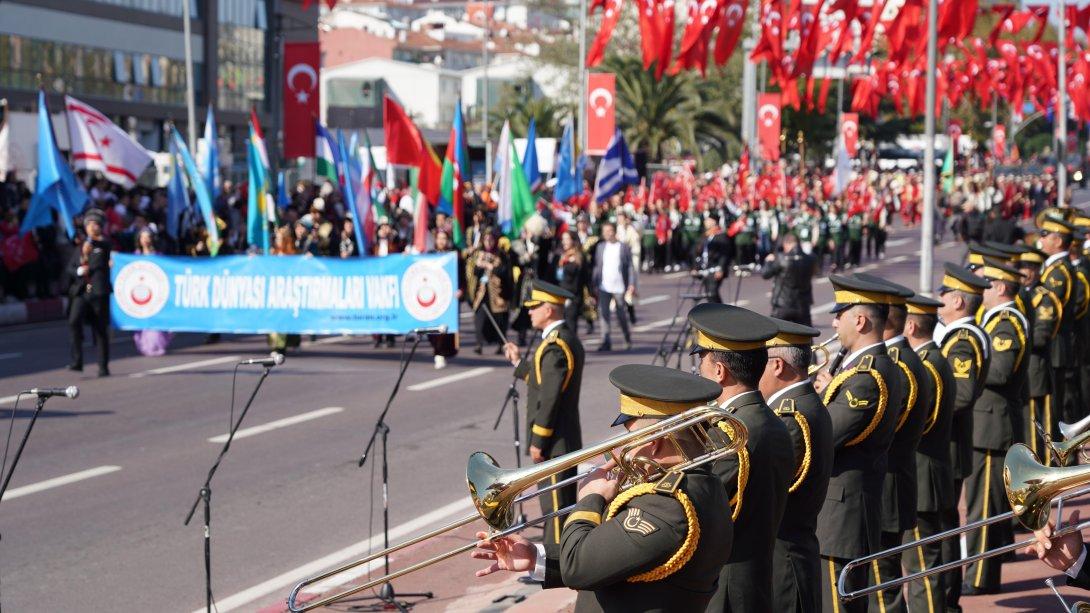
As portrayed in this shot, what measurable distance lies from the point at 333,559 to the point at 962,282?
415 cm

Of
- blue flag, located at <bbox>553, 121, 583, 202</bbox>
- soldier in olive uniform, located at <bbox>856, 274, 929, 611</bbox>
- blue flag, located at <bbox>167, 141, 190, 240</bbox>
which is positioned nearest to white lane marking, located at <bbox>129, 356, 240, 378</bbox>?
blue flag, located at <bbox>167, 141, 190, 240</bbox>

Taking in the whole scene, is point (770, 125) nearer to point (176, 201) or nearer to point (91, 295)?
point (176, 201)

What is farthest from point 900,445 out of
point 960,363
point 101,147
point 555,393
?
point 101,147

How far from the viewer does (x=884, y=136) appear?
7844 centimetres

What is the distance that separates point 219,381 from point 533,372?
860cm

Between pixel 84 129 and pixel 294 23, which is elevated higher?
pixel 294 23

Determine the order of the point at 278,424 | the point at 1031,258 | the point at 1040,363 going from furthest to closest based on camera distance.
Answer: the point at 278,424
the point at 1031,258
the point at 1040,363

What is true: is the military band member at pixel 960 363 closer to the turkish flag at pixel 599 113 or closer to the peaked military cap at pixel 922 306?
the peaked military cap at pixel 922 306

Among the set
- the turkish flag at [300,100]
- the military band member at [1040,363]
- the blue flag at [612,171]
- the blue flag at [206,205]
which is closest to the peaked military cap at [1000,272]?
the military band member at [1040,363]

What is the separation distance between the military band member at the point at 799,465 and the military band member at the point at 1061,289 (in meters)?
5.74

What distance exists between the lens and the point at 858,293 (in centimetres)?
654

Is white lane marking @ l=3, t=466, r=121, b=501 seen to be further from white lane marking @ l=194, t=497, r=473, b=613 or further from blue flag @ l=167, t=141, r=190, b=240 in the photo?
blue flag @ l=167, t=141, r=190, b=240

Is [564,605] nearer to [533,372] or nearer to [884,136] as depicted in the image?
[533,372]

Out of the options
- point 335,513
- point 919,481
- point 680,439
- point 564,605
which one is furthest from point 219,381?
point 680,439
